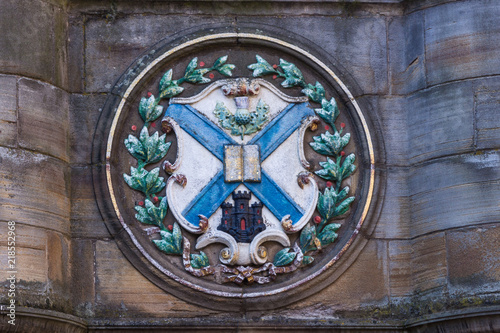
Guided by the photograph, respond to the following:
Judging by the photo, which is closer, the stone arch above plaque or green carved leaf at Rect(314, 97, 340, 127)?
the stone arch above plaque

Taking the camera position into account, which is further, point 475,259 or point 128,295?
point 128,295

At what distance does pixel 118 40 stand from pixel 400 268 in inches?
122

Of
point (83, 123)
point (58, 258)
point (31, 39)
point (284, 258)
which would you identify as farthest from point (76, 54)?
point (284, 258)

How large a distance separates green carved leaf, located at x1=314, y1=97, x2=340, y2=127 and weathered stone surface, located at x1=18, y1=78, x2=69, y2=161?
2.17 m

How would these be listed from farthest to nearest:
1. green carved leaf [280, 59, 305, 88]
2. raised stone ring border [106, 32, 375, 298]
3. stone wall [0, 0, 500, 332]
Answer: green carved leaf [280, 59, 305, 88] < raised stone ring border [106, 32, 375, 298] < stone wall [0, 0, 500, 332]

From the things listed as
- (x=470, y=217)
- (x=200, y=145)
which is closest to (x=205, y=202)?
(x=200, y=145)

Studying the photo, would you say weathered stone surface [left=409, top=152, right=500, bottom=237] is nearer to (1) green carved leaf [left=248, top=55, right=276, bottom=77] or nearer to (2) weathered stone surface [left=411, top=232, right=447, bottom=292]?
(2) weathered stone surface [left=411, top=232, right=447, bottom=292]

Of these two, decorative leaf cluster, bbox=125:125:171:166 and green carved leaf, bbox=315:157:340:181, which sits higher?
decorative leaf cluster, bbox=125:125:171:166

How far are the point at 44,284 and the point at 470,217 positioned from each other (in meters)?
3.46

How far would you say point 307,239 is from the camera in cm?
1045

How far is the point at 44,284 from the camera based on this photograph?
988cm

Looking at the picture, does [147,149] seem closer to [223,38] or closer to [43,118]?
[43,118]

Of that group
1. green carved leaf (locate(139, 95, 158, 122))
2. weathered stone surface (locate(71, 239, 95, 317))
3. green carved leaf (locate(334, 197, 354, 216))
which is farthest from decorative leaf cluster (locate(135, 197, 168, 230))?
green carved leaf (locate(334, 197, 354, 216))

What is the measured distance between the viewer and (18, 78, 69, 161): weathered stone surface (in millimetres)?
10195
